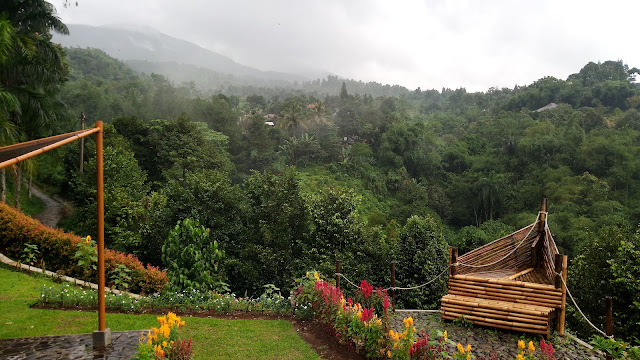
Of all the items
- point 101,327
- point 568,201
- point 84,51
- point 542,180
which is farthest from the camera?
point 84,51

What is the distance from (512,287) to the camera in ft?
22.2

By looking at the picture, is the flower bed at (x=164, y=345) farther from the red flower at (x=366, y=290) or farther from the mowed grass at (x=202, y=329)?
the red flower at (x=366, y=290)

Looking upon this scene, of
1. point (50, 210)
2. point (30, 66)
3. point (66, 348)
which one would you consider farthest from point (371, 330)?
point (50, 210)

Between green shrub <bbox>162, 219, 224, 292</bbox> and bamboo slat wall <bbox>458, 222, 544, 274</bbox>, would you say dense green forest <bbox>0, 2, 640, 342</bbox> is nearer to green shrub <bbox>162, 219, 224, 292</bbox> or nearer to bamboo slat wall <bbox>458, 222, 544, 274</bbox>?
bamboo slat wall <bbox>458, 222, 544, 274</bbox>

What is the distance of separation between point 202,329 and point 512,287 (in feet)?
16.5

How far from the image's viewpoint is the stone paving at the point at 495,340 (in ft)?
18.8

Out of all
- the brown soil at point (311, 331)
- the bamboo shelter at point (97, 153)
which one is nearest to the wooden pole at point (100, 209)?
the bamboo shelter at point (97, 153)

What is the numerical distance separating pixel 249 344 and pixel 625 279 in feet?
29.1

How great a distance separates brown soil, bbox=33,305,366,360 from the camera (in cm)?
507

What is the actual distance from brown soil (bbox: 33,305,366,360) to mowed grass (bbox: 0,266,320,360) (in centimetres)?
14

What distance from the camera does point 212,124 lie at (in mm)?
34531

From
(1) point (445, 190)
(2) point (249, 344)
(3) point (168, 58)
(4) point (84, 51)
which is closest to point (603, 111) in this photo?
(1) point (445, 190)

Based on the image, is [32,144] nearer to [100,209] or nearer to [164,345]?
[100,209]

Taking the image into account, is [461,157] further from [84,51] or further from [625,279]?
[84,51]
